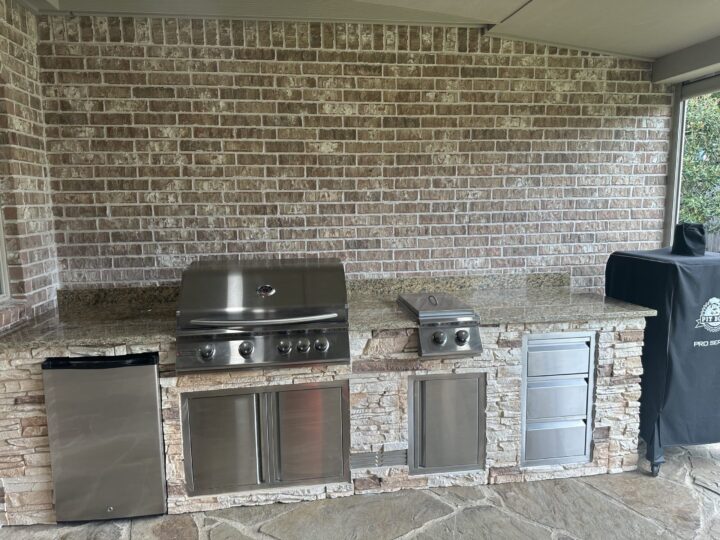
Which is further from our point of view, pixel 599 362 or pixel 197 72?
pixel 197 72

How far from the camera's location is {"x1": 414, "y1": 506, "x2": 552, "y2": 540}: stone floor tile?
2.40 metres

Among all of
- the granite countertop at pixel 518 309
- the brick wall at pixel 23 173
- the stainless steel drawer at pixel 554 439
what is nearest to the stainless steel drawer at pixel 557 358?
the granite countertop at pixel 518 309

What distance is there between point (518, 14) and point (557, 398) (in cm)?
220

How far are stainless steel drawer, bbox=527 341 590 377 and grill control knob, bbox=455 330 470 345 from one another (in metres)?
0.41

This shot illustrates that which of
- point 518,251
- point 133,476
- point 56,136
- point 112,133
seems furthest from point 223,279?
point 518,251

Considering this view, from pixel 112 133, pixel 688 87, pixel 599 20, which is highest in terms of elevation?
pixel 599 20

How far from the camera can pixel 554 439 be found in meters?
2.86

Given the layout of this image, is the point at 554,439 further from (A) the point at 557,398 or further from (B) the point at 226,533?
(B) the point at 226,533

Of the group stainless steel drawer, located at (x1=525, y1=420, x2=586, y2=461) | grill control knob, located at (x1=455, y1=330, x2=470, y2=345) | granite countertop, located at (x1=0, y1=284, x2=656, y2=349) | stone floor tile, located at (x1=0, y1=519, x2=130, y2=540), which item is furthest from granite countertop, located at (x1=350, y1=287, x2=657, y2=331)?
stone floor tile, located at (x1=0, y1=519, x2=130, y2=540)

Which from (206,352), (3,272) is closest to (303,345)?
(206,352)

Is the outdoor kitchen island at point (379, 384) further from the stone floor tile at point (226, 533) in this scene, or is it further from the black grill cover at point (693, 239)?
the black grill cover at point (693, 239)

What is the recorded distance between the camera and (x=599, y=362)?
9.29 feet

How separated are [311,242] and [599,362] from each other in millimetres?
1858

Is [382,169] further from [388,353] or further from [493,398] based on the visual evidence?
[493,398]
